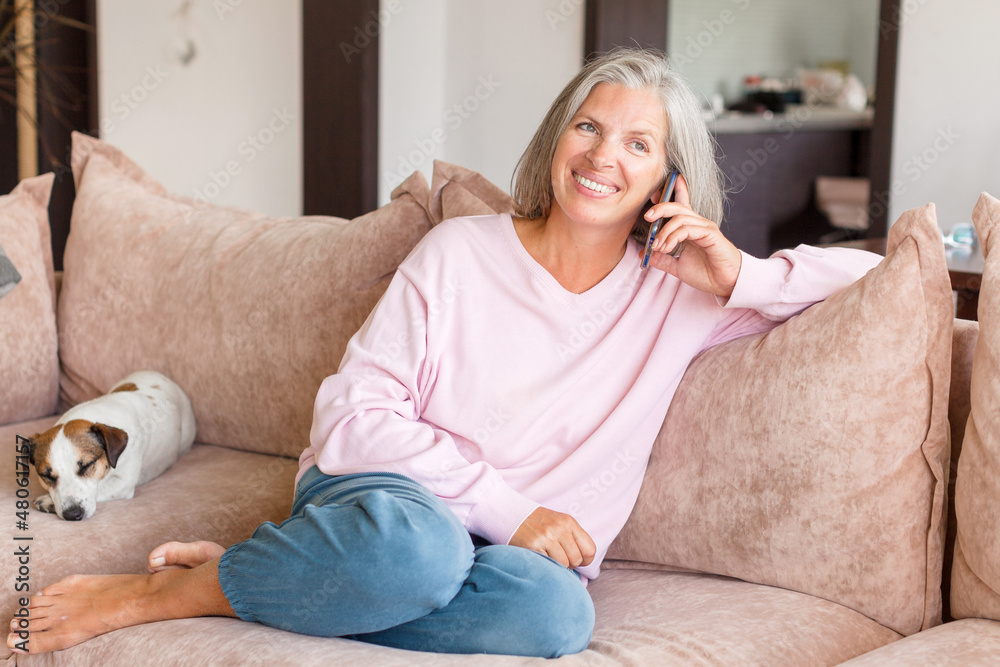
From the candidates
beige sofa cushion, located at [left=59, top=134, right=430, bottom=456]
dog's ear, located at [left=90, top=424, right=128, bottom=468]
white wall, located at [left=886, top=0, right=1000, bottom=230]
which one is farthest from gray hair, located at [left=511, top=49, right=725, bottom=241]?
white wall, located at [left=886, top=0, right=1000, bottom=230]

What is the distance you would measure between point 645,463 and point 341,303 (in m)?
0.71

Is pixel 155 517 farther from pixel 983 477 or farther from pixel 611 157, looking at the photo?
pixel 983 477

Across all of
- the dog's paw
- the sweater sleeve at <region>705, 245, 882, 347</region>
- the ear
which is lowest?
the dog's paw

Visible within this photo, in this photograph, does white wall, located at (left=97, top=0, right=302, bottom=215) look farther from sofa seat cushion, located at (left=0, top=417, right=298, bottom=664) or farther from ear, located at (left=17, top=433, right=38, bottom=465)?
ear, located at (left=17, top=433, right=38, bottom=465)

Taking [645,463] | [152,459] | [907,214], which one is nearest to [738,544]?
[645,463]

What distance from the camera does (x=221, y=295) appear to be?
2055 mm

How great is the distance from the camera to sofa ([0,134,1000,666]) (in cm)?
123

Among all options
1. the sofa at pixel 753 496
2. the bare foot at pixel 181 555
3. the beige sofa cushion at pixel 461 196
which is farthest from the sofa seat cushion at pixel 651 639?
the beige sofa cushion at pixel 461 196

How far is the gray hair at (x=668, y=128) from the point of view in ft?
5.03

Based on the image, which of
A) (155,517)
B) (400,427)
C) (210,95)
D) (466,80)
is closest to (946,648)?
(400,427)

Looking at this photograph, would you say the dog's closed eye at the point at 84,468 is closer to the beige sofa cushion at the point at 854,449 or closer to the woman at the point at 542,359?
the woman at the point at 542,359

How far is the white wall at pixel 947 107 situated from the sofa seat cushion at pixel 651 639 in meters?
2.24

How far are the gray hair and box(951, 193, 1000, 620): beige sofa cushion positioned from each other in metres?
0.45

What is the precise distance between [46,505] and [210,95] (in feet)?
10.2
